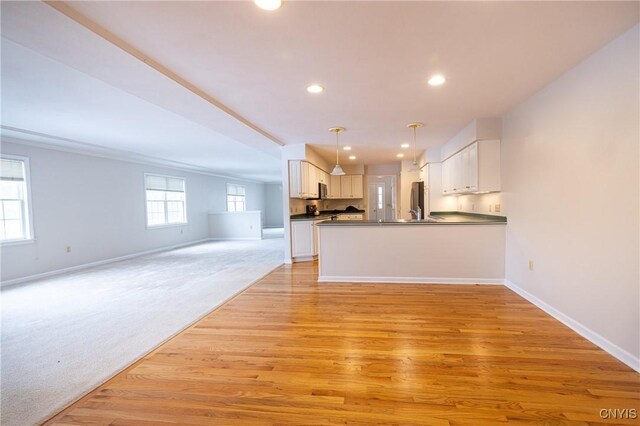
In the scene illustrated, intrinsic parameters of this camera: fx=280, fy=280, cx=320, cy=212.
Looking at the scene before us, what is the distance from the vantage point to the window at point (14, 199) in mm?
4625

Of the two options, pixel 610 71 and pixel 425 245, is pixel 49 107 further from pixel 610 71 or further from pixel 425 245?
pixel 610 71

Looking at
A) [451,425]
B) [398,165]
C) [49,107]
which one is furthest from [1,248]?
[398,165]

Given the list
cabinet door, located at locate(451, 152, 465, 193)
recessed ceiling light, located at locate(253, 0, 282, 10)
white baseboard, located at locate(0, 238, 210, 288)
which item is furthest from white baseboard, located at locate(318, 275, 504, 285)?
white baseboard, located at locate(0, 238, 210, 288)

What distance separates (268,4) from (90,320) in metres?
3.55

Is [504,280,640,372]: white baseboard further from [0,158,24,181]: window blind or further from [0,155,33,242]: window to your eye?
[0,158,24,181]: window blind

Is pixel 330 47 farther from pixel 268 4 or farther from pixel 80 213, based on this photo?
pixel 80 213

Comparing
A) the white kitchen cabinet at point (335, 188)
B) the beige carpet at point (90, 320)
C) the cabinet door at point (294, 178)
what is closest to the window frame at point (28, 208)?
the beige carpet at point (90, 320)

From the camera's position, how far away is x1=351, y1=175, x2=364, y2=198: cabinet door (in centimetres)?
862

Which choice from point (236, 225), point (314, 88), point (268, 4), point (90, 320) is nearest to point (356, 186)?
point (236, 225)

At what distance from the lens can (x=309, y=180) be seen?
598 cm

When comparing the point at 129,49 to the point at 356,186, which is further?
the point at 356,186

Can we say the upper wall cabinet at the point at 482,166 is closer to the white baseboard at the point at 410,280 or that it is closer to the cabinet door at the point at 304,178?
the white baseboard at the point at 410,280

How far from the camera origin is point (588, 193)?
237 centimetres

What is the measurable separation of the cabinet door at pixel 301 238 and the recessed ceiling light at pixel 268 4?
434 centimetres
